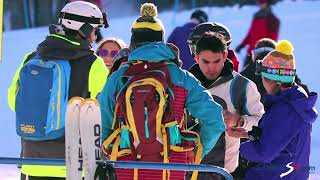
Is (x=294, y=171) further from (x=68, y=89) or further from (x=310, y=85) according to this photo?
(x=310, y=85)

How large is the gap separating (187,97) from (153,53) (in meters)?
0.25

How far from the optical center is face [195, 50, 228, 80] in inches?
183

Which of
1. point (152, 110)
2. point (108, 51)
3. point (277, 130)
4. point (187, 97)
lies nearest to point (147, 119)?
point (152, 110)

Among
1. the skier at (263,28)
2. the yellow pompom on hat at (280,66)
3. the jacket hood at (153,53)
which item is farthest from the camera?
the skier at (263,28)

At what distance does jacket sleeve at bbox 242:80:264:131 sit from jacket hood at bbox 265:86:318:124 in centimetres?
33

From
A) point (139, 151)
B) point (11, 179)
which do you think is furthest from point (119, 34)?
point (139, 151)

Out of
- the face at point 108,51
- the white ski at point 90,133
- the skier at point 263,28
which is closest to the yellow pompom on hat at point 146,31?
the white ski at point 90,133

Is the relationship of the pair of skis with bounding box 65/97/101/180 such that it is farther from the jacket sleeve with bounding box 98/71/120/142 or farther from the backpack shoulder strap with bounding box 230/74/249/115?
the backpack shoulder strap with bounding box 230/74/249/115

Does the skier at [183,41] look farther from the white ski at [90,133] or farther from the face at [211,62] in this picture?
the white ski at [90,133]

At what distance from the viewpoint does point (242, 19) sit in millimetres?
19234

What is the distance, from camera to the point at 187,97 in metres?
3.86

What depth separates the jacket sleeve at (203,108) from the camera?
3861 millimetres

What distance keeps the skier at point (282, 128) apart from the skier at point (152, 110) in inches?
15.7

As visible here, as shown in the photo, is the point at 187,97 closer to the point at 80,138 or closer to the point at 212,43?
the point at 80,138
